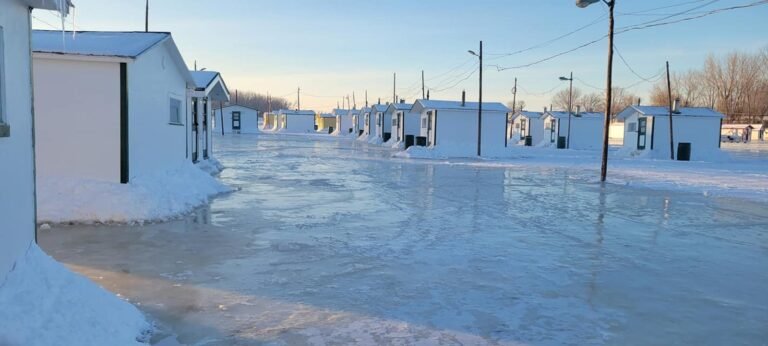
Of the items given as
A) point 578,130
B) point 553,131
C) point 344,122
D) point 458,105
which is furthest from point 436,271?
point 344,122

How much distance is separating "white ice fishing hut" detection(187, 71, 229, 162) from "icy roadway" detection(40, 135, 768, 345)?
708cm

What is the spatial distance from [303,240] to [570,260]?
3862 millimetres

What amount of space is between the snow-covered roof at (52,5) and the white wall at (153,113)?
5894mm

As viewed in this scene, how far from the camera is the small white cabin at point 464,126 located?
37188mm

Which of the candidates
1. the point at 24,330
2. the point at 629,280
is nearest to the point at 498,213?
the point at 629,280

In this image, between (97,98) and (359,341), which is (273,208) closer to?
(97,98)

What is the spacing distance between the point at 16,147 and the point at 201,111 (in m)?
17.2

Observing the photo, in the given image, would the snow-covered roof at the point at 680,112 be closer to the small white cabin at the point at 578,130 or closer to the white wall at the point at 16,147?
the small white cabin at the point at 578,130

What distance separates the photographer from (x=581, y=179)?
67.7ft

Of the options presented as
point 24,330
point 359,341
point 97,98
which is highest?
point 97,98

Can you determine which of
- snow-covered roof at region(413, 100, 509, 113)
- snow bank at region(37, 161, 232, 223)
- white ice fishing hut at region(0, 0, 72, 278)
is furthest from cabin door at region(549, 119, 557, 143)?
white ice fishing hut at region(0, 0, 72, 278)

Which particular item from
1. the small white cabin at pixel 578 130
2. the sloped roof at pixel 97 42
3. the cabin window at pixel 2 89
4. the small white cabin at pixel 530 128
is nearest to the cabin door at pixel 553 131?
the small white cabin at pixel 578 130

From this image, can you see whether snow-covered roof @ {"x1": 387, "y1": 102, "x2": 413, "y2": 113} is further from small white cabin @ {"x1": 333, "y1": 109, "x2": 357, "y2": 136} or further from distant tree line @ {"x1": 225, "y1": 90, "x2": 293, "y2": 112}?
distant tree line @ {"x1": 225, "y1": 90, "x2": 293, "y2": 112}

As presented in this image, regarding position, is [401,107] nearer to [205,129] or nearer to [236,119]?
[205,129]
